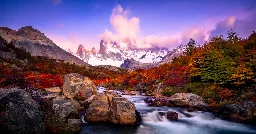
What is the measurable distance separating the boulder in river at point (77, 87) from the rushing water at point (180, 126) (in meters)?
8.28

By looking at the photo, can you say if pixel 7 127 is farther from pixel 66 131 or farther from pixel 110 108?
pixel 110 108

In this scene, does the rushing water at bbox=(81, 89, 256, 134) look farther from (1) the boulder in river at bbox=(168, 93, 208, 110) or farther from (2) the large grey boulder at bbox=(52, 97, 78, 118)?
(1) the boulder in river at bbox=(168, 93, 208, 110)

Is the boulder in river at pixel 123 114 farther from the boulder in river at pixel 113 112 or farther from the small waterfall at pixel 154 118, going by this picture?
the small waterfall at pixel 154 118

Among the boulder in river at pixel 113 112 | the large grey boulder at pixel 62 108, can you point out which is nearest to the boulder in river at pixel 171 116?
the boulder in river at pixel 113 112

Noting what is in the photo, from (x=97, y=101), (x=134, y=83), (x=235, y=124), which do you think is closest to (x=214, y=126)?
(x=235, y=124)

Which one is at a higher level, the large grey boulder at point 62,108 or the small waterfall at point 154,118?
the large grey boulder at point 62,108

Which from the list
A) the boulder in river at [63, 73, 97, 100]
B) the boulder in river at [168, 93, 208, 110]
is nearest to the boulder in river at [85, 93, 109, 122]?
the boulder in river at [63, 73, 97, 100]

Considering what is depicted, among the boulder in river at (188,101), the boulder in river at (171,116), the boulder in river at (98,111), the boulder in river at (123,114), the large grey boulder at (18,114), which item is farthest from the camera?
the boulder in river at (188,101)

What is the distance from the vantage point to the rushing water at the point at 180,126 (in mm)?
21797

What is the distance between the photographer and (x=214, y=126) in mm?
24641

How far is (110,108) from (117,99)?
3.64 feet

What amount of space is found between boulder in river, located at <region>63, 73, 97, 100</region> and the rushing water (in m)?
8.28

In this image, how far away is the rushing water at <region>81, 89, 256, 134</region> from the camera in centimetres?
2180

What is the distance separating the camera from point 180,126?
24078mm
